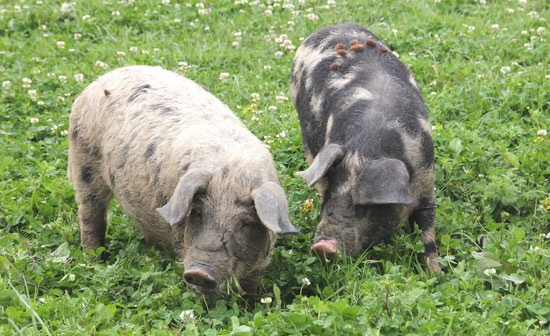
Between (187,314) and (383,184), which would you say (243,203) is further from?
(383,184)

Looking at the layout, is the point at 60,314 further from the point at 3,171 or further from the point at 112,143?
the point at 3,171

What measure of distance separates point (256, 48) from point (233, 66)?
53 centimetres

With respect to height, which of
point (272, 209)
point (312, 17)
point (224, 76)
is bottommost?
point (224, 76)

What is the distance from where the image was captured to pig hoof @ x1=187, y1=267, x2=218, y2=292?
398cm

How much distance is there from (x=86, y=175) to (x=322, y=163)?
1896 mm

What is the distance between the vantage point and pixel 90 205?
5.51m

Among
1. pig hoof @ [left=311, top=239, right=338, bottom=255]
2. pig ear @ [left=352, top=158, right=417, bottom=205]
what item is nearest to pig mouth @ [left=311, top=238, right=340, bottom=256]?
pig hoof @ [left=311, top=239, right=338, bottom=255]

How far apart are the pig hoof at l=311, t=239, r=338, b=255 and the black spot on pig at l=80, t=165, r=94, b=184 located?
1.85 m

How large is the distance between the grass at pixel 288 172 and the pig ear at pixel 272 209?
1.40 ft

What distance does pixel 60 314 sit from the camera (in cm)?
418

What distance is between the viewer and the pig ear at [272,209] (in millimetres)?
3963

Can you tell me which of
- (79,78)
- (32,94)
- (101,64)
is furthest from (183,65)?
(32,94)

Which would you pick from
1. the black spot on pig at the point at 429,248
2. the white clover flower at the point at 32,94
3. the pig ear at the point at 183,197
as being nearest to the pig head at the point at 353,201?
the black spot on pig at the point at 429,248

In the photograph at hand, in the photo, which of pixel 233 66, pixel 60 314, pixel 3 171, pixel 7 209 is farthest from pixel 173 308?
pixel 233 66
